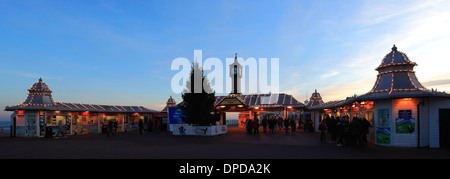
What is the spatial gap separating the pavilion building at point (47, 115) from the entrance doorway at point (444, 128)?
83.0ft

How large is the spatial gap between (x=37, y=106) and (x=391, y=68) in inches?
978

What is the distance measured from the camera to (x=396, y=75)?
15.7 meters

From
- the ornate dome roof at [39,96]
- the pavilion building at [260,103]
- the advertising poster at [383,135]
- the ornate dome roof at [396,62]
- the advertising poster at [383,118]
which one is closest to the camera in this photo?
Answer: the advertising poster at [383,135]

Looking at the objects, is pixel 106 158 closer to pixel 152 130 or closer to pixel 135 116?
pixel 152 130

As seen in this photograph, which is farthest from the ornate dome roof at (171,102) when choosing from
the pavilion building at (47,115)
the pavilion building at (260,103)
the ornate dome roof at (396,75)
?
the ornate dome roof at (396,75)

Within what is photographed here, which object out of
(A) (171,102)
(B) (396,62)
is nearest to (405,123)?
(B) (396,62)

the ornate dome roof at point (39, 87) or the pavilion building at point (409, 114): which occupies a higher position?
the ornate dome roof at point (39, 87)

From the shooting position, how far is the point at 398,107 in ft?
48.1

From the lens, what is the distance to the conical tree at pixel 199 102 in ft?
77.3

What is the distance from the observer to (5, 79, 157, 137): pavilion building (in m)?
23.7

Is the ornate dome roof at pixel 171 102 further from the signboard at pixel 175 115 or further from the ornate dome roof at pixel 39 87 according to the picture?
the ornate dome roof at pixel 39 87

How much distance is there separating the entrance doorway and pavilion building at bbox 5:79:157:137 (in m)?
25.3

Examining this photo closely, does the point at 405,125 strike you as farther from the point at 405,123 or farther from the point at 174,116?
the point at 174,116

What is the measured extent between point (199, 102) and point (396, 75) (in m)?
13.7
